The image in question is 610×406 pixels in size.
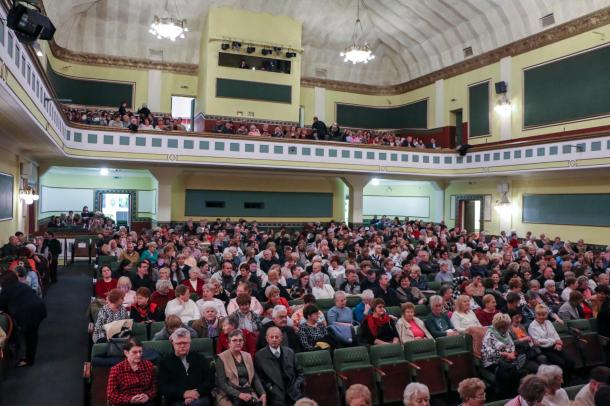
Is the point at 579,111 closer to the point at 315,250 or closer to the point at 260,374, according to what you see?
the point at 315,250

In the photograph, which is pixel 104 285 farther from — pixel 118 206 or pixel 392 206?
pixel 392 206

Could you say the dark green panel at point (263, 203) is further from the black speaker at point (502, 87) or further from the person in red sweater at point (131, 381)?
the person in red sweater at point (131, 381)

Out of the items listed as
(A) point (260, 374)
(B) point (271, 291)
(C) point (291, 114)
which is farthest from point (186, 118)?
(A) point (260, 374)

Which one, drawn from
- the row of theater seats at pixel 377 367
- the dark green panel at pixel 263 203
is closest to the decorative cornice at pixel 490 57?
the dark green panel at pixel 263 203

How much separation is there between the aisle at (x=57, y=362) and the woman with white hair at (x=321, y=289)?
127 inches

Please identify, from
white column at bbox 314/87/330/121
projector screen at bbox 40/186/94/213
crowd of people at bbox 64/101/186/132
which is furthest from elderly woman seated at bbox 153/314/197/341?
white column at bbox 314/87/330/121

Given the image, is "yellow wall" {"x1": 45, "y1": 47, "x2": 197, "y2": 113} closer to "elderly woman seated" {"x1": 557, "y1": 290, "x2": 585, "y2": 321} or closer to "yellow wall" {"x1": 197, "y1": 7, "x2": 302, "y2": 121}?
"yellow wall" {"x1": 197, "y1": 7, "x2": 302, "y2": 121}

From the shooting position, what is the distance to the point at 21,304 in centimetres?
552

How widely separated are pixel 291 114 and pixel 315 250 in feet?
29.5

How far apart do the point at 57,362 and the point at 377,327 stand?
155 inches

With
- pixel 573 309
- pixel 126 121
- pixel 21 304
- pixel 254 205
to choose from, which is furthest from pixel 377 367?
pixel 254 205

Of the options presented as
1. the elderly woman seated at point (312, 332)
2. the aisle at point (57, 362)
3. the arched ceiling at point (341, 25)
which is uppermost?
the arched ceiling at point (341, 25)

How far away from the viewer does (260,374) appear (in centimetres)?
429

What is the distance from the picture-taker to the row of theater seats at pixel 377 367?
178 inches
